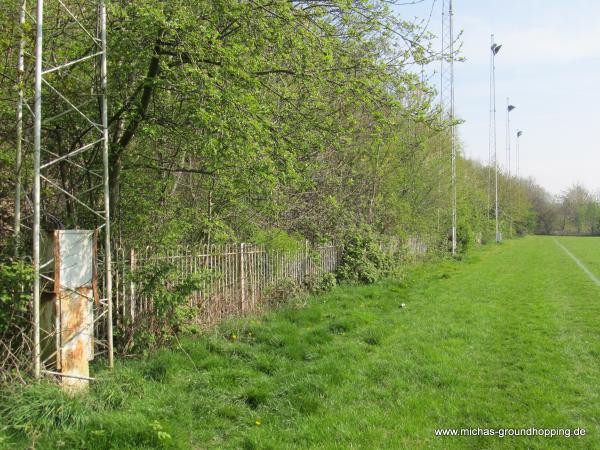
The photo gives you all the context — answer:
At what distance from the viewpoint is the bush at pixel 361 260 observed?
14.2 metres

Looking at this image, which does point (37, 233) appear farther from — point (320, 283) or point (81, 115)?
point (320, 283)

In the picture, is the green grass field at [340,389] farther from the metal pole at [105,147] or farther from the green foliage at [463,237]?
the green foliage at [463,237]

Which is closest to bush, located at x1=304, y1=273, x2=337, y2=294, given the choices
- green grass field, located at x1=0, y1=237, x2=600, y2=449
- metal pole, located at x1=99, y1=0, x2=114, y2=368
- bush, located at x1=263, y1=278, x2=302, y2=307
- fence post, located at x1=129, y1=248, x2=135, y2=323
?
bush, located at x1=263, y1=278, x2=302, y2=307

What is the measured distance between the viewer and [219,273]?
7727mm

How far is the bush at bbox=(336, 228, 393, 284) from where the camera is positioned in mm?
14219

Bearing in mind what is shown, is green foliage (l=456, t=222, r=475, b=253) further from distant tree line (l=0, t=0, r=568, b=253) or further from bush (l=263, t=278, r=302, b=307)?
distant tree line (l=0, t=0, r=568, b=253)

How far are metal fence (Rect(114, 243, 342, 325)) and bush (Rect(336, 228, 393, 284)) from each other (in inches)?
59.8

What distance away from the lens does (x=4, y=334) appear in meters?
5.04

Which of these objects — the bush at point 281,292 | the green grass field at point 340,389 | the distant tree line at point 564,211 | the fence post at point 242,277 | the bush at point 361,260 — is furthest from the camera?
the distant tree line at point 564,211

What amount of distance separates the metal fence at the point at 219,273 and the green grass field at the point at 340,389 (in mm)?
533

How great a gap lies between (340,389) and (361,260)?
8.78m

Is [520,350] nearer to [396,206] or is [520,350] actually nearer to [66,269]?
[66,269]

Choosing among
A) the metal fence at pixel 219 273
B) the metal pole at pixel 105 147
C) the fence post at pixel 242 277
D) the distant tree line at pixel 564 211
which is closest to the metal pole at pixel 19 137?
the metal pole at pixel 105 147

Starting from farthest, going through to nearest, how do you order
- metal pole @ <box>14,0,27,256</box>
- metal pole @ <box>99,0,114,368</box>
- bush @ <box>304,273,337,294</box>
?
bush @ <box>304,273,337,294</box>, metal pole @ <box>99,0,114,368</box>, metal pole @ <box>14,0,27,256</box>
